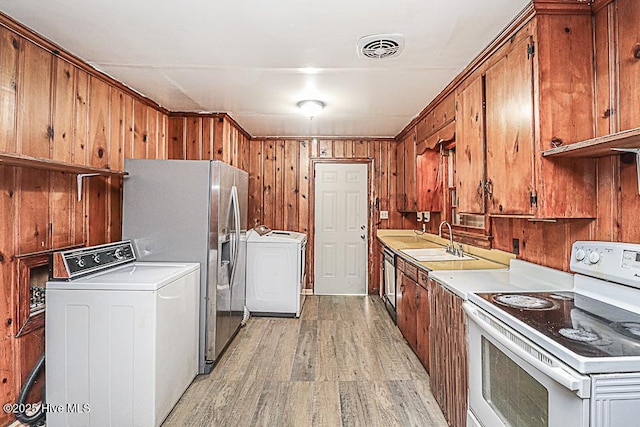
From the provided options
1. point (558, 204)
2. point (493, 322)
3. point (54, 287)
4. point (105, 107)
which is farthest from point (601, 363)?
point (105, 107)

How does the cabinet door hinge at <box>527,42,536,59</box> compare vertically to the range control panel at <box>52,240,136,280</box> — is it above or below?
above

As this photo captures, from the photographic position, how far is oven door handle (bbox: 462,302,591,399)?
3.45 ft

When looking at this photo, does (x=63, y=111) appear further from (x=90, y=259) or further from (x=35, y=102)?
(x=90, y=259)

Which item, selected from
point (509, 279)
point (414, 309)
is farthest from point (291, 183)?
point (509, 279)

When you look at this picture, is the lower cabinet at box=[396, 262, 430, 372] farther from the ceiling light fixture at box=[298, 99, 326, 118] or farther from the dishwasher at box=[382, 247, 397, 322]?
the ceiling light fixture at box=[298, 99, 326, 118]

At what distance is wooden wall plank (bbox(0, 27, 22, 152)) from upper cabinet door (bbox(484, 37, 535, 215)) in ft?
9.12

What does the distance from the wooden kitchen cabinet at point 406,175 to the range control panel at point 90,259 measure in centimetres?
320

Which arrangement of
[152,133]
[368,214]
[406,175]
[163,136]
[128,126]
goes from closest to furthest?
[128,126]
[152,133]
[163,136]
[406,175]
[368,214]

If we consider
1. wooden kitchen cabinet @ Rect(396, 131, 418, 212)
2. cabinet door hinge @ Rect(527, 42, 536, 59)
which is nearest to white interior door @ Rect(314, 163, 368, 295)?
wooden kitchen cabinet @ Rect(396, 131, 418, 212)

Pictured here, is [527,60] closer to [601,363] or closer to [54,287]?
[601,363]

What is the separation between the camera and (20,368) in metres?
2.19

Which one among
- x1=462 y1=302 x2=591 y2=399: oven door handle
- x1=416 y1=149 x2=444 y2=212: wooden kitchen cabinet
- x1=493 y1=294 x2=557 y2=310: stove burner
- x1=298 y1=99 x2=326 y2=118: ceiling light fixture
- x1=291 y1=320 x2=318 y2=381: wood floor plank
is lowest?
x1=291 y1=320 x2=318 y2=381: wood floor plank

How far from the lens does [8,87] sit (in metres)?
2.09

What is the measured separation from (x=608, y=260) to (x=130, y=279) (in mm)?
2495
